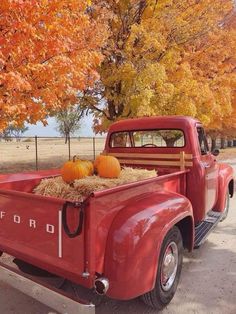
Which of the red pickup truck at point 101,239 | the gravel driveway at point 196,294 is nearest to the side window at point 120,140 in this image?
the red pickup truck at point 101,239

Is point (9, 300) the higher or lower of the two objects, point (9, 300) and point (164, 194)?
the lower

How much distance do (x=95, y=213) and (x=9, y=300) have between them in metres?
1.72

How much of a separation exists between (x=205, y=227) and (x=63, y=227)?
283cm

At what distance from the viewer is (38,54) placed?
6152 millimetres

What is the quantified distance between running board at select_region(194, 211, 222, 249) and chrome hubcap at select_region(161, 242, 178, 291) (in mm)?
690

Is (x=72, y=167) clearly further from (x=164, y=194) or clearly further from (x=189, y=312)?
(x=189, y=312)

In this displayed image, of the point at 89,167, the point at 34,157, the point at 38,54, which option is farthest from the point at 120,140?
the point at 34,157

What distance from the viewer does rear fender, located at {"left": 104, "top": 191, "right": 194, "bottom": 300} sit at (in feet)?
9.32

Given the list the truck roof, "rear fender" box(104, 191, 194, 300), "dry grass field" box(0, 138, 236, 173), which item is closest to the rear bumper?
"rear fender" box(104, 191, 194, 300)

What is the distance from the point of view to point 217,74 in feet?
48.7

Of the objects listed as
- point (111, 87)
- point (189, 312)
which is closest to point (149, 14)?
point (111, 87)

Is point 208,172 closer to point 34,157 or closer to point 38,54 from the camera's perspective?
point 38,54

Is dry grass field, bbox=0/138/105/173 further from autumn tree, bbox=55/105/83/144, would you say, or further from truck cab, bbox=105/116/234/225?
truck cab, bbox=105/116/234/225

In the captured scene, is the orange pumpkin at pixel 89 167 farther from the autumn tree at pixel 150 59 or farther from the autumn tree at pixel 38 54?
the autumn tree at pixel 150 59
